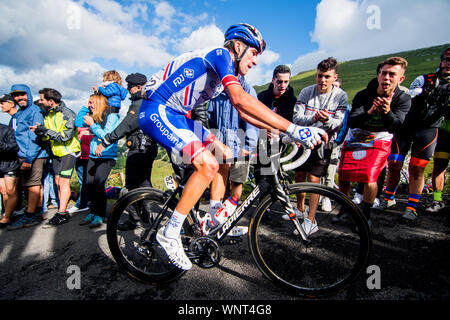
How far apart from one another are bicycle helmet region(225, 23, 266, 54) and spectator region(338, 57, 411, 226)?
1722mm

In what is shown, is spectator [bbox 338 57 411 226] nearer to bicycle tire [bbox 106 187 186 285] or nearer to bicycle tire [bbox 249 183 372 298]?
bicycle tire [bbox 249 183 372 298]

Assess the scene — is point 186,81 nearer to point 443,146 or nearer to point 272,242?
point 272,242

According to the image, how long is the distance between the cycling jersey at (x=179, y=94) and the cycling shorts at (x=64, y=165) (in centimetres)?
300

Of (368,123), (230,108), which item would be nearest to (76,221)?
(230,108)

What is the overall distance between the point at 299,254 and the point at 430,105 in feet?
10.7

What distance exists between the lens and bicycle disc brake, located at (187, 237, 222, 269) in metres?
2.03

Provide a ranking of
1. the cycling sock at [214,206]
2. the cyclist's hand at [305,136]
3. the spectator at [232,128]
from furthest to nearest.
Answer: the spectator at [232,128]
the cycling sock at [214,206]
the cyclist's hand at [305,136]

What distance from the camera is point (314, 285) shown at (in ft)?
6.57

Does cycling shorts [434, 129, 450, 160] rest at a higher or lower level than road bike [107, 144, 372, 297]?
higher

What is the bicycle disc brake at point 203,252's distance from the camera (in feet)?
6.64

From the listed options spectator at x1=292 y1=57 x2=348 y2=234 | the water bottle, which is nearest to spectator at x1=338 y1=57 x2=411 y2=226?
spectator at x1=292 y1=57 x2=348 y2=234

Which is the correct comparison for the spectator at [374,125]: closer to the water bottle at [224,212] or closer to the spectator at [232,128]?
the spectator at [232,128]

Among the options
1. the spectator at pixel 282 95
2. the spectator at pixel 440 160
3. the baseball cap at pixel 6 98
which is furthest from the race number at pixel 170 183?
the baseball cap at pixel 6 98
